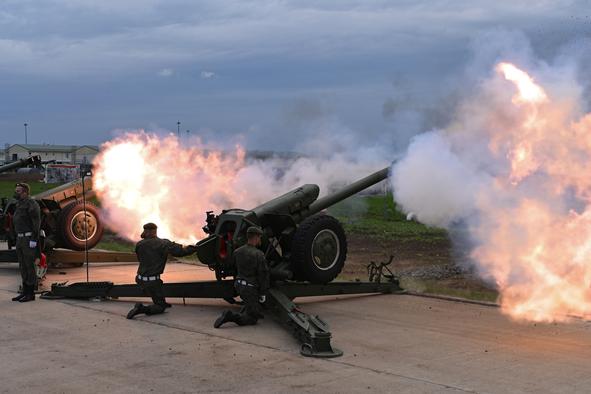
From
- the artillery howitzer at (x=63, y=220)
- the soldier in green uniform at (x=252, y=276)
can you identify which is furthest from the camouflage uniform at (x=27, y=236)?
the soldier in green uniform at (x=252, y=276)

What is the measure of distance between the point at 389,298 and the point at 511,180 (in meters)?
2.47

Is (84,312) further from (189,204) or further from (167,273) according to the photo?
(189,204)

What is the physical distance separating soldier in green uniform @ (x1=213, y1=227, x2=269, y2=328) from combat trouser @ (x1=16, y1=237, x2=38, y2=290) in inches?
132

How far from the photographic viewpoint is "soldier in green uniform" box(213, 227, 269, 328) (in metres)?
9.03

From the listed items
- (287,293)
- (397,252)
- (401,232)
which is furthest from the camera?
(401,232)

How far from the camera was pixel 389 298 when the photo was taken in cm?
1110

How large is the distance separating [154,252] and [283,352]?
9.34 feet

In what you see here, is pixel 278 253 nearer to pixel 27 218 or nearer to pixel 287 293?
pixel 287 293

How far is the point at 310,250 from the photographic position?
9.98 m

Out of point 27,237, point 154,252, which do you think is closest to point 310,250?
point 154,252

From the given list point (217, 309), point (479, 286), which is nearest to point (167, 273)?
point (217, 309)

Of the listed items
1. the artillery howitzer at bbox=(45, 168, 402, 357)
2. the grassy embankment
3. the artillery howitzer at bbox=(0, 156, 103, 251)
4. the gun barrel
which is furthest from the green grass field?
the artillery howitzer at bbox=(45, 168, 402, 357)

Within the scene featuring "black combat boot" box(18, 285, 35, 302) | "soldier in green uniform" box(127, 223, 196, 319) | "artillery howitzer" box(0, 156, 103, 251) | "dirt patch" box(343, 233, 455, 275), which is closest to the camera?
"soldier in green uniform" box(127, 223, 196, 319)

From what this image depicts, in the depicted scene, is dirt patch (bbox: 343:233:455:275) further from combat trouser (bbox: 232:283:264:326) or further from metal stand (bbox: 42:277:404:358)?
combat trouser (bbox: 232:283:264:326)
